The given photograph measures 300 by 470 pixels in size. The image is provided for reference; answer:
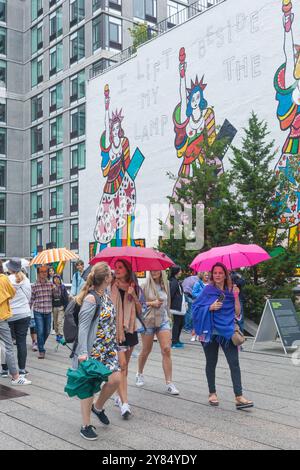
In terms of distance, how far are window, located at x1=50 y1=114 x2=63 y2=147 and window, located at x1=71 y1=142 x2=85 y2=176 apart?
250cm

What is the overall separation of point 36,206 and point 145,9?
18735 millimetres

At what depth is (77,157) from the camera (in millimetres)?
44188

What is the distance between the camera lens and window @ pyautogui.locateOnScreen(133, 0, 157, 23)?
148 ft

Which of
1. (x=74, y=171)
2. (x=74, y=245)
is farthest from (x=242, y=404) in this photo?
(x=74, y=171)

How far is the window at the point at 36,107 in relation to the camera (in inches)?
1945

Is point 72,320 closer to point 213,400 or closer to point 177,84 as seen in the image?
point 213,400

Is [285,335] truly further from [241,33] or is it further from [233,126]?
[241,33]

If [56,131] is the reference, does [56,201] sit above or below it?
below

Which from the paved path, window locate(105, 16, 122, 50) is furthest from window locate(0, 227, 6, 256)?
the paved path

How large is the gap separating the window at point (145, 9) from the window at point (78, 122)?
29.0 ft

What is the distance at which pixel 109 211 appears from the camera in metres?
32.2

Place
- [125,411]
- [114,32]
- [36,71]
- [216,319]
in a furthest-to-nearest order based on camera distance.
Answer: [36,71] < [114,32] < [216,319] < [125,411]
